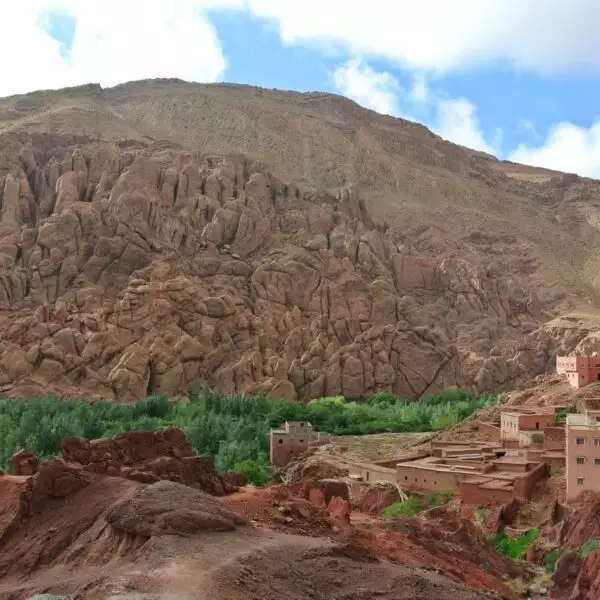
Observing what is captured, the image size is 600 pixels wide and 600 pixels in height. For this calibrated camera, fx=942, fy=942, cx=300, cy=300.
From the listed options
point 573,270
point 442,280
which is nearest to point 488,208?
point 573,270

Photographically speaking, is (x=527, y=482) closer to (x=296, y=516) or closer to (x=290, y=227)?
(x=296, y=516)

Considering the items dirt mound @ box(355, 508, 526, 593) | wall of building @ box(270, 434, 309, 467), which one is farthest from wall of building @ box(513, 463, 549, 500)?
wall of building @ box(270, 434, 309, 467)

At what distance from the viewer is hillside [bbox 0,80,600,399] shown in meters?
71.9

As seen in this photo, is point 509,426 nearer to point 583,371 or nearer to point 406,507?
point 583,371

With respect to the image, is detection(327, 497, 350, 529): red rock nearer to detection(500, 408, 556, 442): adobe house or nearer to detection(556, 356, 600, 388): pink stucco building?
detection(500, 408, 556, 442): adobe house

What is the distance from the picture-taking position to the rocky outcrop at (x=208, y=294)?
70.9m

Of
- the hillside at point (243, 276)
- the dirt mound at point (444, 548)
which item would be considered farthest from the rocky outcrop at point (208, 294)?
the dirt mound at point (444, 548)

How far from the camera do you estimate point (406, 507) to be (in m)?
33.0

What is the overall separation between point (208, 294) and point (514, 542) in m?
50.9

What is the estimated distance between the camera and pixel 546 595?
23031 mm

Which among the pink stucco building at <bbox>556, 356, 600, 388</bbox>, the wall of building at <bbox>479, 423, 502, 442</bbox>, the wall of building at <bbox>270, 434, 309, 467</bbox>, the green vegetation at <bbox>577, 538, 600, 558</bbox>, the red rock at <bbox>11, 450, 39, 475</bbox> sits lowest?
the wall of building at <bbox>270, 434, 309, 467</bbox>

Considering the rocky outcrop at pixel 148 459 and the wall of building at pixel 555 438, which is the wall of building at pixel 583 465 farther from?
the rocky outcrop at pixel 148 459

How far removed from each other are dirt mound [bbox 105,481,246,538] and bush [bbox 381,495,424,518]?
50.8 feet

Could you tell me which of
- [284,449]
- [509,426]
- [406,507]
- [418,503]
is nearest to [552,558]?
[406,507]
